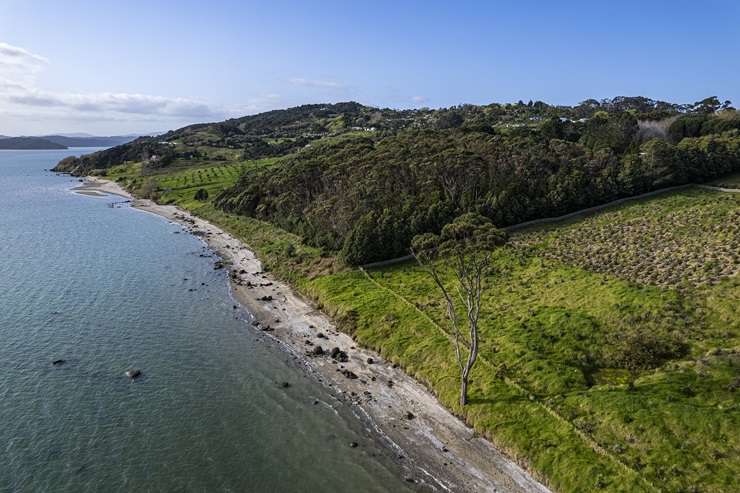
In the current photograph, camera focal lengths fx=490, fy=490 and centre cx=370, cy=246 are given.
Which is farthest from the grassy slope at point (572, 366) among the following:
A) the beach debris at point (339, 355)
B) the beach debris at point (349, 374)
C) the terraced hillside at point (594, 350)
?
the beach debris at point (349, 374)

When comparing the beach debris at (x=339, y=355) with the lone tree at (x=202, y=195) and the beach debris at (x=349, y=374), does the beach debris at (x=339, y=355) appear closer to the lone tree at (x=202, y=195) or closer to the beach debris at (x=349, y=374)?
the beach debris at (x=349, y=374)

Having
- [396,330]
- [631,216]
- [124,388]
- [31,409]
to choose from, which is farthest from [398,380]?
[631,216]

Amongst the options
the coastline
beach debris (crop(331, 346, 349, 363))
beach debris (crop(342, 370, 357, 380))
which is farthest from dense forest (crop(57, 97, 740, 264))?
beach debris (crop(342, 370, 357, 380))

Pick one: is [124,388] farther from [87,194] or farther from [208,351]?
[87,194]

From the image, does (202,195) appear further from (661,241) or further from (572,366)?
(572,366)

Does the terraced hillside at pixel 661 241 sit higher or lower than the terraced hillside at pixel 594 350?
higher

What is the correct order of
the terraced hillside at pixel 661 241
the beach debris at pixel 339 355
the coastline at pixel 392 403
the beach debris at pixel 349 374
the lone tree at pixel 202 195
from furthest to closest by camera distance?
the lone tree at pixel 202 195 → the terraced hillside at pixel 661 241 → the beach debris at pixel 339 355 → the beach debris at pixel 349 374 → the coastline at pixel 392 403

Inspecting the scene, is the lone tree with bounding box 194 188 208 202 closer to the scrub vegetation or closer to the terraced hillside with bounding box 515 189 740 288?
the scrub vegetation
